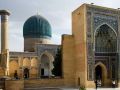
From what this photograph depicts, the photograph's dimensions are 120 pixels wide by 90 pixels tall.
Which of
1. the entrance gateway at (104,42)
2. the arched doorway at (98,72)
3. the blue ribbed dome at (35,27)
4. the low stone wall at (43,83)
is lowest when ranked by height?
the low stone wall at (43,83)

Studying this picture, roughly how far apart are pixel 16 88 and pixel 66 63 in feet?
15.6

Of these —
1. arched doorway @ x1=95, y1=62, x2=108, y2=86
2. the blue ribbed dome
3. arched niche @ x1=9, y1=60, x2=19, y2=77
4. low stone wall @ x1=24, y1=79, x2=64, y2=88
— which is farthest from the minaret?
the blue ribbed dome

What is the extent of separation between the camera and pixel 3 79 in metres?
20.0

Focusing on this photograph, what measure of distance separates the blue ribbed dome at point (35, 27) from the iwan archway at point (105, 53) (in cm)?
1385

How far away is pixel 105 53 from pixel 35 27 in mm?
14372

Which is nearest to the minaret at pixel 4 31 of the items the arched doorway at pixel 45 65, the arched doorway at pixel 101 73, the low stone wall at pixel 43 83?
the low stone wall at pixel 43 83

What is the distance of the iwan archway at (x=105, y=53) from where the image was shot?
22.9 meters

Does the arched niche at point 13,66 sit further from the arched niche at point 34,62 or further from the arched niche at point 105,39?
the arched niche at point 105,39

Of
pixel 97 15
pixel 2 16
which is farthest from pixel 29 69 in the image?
pixel 97 15

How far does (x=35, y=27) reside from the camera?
35875mm

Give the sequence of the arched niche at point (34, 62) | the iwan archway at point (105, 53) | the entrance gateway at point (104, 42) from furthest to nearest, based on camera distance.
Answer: the arched niche at point (34, 62), the iwan archway at point (105, 53), the entrance gateway at point (104, 42)

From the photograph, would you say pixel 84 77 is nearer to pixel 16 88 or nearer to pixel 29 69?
pixel 16 88

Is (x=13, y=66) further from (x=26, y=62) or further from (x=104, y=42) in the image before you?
(x=104, y=42)

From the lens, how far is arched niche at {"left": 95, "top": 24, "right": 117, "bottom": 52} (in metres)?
23.0
